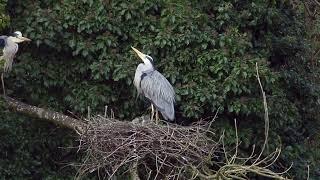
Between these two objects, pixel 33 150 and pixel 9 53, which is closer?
pixel 9 53

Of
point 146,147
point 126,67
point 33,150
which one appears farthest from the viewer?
point 33,150

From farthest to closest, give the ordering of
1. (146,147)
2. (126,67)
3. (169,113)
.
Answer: (126,67) < (169,113) < (146,147)

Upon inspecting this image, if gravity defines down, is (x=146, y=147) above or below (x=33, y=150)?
above

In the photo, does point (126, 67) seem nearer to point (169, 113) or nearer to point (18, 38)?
point (169, 113)

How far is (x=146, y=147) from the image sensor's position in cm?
584

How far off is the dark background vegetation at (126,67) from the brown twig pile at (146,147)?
1.42 m

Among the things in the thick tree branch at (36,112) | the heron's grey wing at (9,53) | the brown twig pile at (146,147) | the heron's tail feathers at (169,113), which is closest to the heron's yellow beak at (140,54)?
the heron's tail feathers at (169,113)

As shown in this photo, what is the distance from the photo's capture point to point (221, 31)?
8.12 m

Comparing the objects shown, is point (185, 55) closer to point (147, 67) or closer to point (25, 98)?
point (147, 67)

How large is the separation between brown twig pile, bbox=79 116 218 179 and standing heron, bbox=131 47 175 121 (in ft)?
3.64

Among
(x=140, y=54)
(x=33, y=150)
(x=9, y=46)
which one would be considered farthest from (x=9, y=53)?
(x=140, y=54)

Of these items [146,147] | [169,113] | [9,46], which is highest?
[9,46]

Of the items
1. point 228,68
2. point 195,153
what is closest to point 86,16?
point 228,68

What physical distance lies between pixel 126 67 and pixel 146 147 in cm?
199
